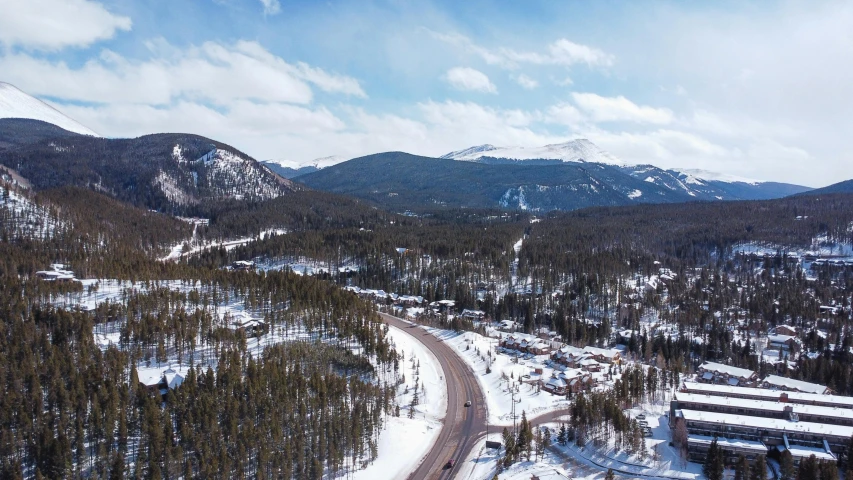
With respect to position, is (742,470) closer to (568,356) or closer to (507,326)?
(568,356)

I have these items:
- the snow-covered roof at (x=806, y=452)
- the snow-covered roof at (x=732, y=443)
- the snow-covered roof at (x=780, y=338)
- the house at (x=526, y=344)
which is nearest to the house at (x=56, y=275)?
the house at (x=526, y=344)

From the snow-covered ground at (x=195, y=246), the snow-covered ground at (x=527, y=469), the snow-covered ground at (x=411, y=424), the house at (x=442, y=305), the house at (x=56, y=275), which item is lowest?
the snow-covered ground at (x=527, y=469)

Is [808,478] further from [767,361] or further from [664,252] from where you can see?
[664,252]

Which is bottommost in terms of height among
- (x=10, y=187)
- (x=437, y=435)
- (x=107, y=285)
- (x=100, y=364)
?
(x=437, y=435)

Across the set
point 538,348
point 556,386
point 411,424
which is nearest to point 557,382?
point 556,386

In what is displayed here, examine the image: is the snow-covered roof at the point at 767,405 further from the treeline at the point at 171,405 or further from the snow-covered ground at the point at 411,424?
the treeline at the point at 171,405

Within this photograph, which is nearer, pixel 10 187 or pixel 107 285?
pixel 107 285

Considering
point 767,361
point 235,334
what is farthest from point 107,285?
point 767,361
